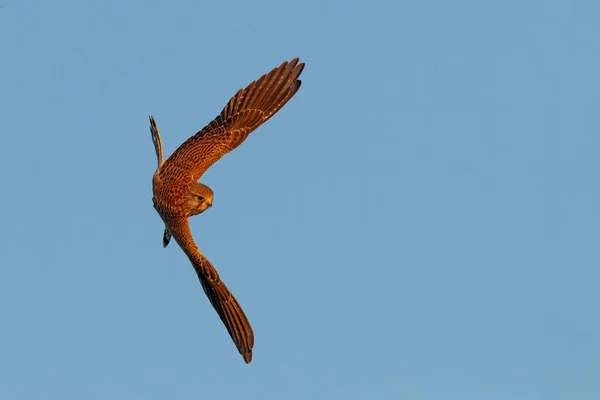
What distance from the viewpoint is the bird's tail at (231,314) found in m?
28.2

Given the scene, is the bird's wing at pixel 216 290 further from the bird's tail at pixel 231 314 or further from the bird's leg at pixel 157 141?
the bird's leg at pixel 157 141

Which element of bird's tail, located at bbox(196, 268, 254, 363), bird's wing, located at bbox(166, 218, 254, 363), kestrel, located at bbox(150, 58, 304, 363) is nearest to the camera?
bird's tail, located at bbox(196, 268, 254, 363)

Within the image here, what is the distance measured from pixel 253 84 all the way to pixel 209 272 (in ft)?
16.3

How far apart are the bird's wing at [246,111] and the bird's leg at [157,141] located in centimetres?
40

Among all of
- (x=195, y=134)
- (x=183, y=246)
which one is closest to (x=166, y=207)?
(x=183, y=246)

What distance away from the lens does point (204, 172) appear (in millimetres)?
30031

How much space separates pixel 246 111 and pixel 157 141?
2.22 m

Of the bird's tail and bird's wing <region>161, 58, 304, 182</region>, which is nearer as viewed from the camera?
the bird's tail

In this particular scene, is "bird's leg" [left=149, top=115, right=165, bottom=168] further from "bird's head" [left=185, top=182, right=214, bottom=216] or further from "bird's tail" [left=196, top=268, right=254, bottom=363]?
"bird's tail" [left=196, top=268, right=254, bottom=363]

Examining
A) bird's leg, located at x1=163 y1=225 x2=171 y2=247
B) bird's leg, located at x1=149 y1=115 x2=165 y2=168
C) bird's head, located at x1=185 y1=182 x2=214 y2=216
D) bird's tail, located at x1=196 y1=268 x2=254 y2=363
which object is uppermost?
bird's leg, located at x1=149 y1=115 x2=165 y2=168

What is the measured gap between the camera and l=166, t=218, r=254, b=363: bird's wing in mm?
28484

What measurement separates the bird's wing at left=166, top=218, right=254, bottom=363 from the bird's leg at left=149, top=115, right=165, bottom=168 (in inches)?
64.5

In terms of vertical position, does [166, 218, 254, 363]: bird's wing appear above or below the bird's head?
below

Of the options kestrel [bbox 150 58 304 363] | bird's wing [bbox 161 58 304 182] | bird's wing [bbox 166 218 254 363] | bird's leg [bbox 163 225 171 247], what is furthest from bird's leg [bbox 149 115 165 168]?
bird's wing [bbox 166 218 254 363]
